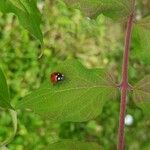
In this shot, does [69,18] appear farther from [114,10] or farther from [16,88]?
[114,10]

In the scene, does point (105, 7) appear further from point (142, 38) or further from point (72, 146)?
point (72, 146)

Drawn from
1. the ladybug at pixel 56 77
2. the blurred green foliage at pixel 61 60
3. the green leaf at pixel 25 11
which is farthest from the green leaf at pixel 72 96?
the blurred green foliage at pixel 61 60

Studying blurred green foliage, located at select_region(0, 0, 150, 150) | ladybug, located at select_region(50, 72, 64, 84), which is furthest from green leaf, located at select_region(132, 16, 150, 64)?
blurred green foliage, located at select_region(0, 0, 150, 150)

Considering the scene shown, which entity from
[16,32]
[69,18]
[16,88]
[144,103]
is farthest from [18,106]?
[69,18]

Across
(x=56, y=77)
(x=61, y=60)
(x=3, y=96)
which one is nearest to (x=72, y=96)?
(x=56, y=77)

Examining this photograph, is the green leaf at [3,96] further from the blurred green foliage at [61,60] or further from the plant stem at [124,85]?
the blurred green foliage at [61,60]
